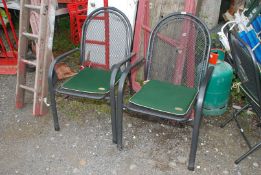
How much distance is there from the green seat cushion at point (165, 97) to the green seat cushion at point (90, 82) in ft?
1.15

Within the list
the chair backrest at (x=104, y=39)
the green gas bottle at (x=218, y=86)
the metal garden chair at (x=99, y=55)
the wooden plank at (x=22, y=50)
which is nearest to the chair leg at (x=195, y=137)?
the metal garden chair at (x=99, y=55)

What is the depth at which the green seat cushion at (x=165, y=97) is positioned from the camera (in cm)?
240

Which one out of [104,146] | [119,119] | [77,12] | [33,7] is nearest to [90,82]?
[119,119]

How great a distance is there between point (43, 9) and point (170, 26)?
1.33m

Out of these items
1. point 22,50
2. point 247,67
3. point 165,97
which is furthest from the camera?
point 22,50

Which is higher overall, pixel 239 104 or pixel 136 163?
pixel 239 104

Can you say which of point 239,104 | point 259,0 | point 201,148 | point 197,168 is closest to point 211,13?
point 259,0

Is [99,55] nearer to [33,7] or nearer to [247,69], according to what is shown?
[33,7]

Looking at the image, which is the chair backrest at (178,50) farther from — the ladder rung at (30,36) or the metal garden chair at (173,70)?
the ladder rung at (30,36)

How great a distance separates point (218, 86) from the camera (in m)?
3.08

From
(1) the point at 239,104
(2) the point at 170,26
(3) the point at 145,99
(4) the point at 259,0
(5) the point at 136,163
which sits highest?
(4) the point at 259,0

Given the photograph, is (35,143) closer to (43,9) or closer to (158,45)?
(43,9)

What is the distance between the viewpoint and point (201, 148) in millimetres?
2828

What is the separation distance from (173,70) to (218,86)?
20.9 inches
